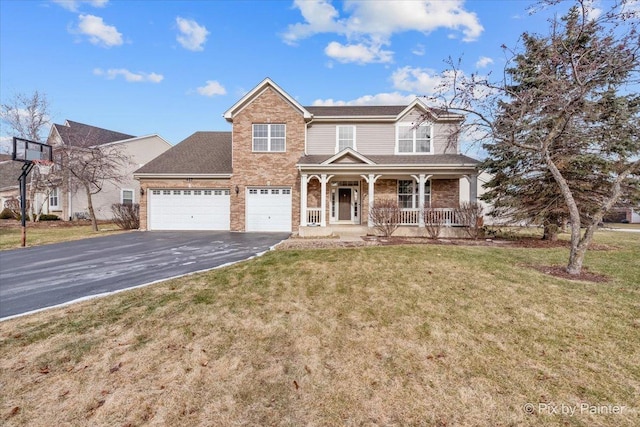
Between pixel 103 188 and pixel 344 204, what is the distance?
21.1 meters

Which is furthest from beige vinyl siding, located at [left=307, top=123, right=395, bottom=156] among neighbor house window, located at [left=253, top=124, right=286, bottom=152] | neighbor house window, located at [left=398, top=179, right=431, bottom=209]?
neighbor house window, located at [left=398, top=179, right=431, bottom=209]

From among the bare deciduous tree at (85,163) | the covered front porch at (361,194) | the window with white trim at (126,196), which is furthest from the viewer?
the window with white trim at (126,196)

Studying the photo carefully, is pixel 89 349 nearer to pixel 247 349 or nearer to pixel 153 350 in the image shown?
pixel 153 350

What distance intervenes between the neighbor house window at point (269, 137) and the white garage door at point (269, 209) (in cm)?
231

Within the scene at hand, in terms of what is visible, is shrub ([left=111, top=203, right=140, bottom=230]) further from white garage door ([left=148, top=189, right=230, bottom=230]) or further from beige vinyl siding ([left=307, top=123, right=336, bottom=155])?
beige vinyl siding ([left=307, top=123, right=336, bottom=155])

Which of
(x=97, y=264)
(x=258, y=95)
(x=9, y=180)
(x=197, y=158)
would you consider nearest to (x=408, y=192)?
(x=258, y=95)

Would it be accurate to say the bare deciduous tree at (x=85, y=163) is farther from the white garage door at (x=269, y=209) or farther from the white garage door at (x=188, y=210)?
the white garage door at (x=269, y=209)

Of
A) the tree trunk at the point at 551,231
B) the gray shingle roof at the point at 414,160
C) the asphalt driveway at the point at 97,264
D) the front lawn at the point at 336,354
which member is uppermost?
the gray shingle roof at the point at 414,160

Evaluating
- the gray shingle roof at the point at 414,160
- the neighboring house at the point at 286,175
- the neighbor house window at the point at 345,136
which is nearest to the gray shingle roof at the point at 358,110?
the neighboring house at the point at 286,175

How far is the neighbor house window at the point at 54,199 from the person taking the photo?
25219 millimetres

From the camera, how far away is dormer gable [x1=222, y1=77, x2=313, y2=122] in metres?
16.8

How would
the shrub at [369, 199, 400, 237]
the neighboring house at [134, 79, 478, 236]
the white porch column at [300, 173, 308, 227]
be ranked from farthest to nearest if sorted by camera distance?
the neighboring house at [134, 79, 478, 236] < the white porch column at [300, 173, 308, 227] < the shrub at [369, 199, 400, 237]

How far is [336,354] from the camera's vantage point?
13.6 ft

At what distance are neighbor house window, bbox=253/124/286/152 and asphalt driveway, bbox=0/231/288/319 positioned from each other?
6057 millimetres
